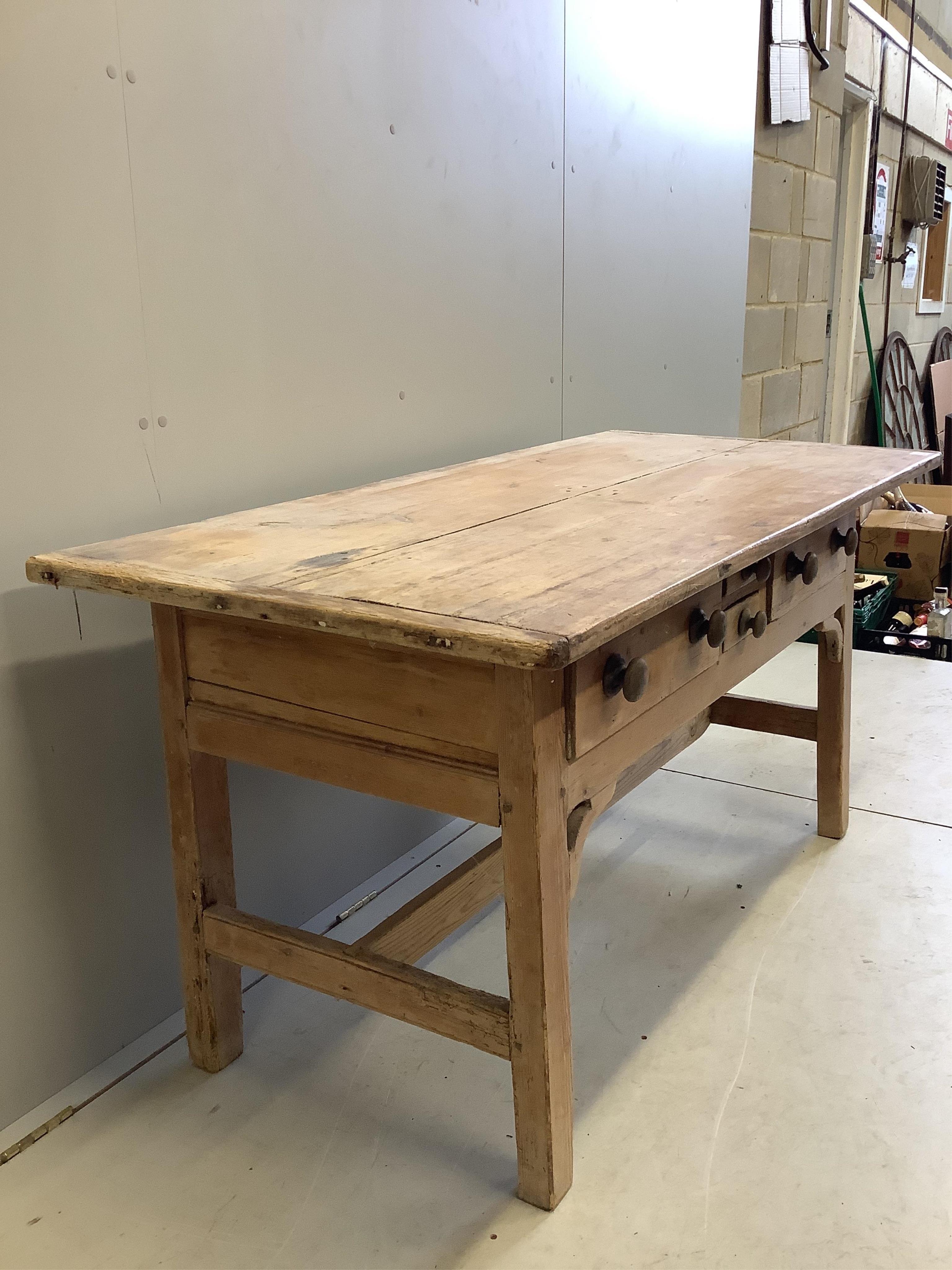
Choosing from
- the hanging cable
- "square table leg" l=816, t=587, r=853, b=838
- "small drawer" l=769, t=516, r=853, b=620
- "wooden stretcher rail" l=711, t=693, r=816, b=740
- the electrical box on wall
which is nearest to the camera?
"small drawer" l=769, t=516, r=853, b=620

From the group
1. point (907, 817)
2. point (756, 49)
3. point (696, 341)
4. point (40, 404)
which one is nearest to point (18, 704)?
point (40, 404)

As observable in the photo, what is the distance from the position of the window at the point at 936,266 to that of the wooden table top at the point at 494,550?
21.1 feet

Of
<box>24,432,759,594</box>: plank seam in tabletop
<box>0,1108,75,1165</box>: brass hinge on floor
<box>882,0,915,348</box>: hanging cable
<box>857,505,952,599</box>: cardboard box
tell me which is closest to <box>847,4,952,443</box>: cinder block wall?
<box>882,0,915,348</box>: hanging cable

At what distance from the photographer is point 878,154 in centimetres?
605

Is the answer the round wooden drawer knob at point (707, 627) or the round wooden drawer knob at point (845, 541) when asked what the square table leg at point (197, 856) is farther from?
the round wooden drawer knob at point (845, 541)

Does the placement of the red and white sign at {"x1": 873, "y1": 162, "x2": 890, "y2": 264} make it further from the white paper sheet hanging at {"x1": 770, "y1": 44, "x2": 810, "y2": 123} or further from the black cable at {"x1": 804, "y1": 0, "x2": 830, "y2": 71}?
the white paper sheet hanging at {"x1": 770, "y1": 44, "x2": 810, "y2": 123}

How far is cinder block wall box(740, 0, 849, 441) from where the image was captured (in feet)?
12.2

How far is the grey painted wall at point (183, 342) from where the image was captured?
1347 mm

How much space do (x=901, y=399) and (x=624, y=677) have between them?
20.7 ft

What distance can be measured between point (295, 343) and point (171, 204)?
31cm

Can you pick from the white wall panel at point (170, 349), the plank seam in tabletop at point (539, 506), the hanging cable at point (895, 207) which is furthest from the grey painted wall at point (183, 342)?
the hanging cable at point (895, 207)

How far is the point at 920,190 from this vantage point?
6.58 m

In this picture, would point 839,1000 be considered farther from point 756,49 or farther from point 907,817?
point 756,49

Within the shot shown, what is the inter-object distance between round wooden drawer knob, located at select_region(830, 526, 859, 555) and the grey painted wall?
0.77m
